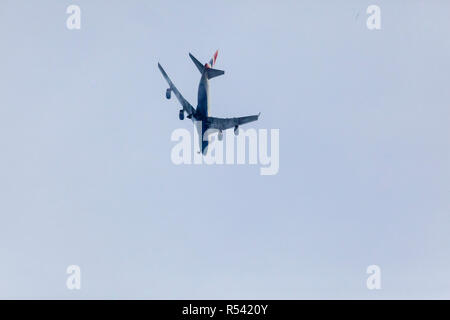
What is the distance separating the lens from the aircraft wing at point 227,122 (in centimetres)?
9062

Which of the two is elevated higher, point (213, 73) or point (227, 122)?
point (213, 73)

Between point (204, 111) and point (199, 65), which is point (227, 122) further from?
point (199, 65)

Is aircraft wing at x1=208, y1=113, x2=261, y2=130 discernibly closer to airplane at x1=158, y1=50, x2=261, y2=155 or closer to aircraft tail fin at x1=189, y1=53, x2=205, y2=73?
airplane at x1=158, y1=50, x2=261, y2=155

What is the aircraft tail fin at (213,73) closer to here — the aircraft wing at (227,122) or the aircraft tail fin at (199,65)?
the aircraft tail fin at (199,65)

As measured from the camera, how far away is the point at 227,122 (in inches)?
3632

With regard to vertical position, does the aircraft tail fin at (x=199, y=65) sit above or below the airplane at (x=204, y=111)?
above

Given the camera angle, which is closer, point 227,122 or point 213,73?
point 227,122

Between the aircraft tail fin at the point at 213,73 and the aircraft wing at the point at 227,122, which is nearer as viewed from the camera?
the aircraft wing at the point at 227,122

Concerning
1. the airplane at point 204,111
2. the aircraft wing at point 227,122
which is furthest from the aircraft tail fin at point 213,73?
the aircraft wing at point 227,122

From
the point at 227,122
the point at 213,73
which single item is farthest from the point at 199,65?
the point at 227,122
